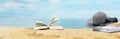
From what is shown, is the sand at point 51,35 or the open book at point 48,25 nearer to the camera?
the sand at point 51,35

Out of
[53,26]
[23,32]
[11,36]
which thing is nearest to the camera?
[11,36]

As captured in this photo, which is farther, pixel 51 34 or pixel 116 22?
pixel 116 22

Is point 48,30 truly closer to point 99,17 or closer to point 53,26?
point 53,26

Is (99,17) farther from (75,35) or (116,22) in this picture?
(75,35)

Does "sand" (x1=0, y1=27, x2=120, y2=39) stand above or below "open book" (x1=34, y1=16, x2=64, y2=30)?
below

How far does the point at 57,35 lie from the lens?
2.96 m

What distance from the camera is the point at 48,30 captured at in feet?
10.7

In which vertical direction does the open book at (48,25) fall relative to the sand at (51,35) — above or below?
above

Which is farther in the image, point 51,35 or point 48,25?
point 48,25

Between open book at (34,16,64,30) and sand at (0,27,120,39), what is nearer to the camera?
sand at (0,27,120,39)

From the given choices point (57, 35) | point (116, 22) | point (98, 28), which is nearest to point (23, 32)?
point (57, 35)

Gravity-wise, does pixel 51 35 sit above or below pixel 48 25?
below

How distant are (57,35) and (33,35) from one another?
0.26m

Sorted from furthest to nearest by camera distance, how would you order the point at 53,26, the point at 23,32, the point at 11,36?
the point at 53,26
the point at 23,32
the point at 11,36
